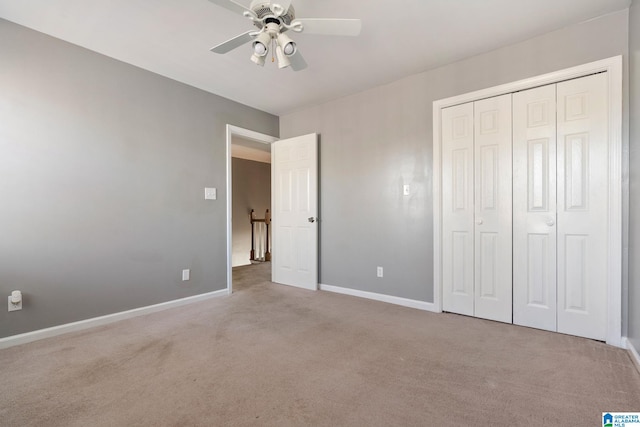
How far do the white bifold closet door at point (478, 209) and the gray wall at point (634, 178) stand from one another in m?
0.74

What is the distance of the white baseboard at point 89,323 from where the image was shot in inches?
87.8

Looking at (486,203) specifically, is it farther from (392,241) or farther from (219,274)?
(219,274)

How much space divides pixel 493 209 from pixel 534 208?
0.30 meters

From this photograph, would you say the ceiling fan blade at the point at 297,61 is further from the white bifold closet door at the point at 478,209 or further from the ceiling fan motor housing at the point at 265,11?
the white bifold closet door at the point at 478,209

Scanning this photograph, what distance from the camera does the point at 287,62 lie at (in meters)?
1.92

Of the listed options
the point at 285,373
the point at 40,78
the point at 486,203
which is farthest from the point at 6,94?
the point at 486,203

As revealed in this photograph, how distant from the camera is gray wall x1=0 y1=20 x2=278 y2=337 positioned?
2.26m

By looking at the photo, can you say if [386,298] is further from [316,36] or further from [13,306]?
[13,306]

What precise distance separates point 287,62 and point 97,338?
258 centimetres

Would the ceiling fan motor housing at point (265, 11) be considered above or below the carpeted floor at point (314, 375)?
above

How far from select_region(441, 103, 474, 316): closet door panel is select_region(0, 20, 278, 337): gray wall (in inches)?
104

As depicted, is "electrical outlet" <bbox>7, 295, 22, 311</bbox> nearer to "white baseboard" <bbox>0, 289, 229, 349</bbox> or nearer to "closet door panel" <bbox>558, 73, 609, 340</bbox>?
"white baseboard" <bbox>0, 289, 229, 349</bbox>

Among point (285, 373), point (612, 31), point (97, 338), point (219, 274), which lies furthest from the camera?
point (219, 274)

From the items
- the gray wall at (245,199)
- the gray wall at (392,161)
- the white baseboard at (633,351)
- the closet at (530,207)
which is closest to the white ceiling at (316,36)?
the gray wall at (392,161)
